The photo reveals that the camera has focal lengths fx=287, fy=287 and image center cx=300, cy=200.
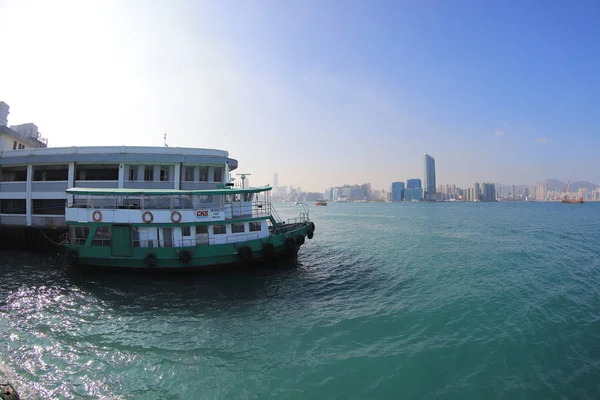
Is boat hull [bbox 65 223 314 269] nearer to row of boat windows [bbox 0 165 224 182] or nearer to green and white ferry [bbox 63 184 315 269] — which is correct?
green and white ferry [bbox 63 184 315 269]

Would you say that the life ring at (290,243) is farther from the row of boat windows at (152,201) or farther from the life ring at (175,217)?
the life ring at (175,217)

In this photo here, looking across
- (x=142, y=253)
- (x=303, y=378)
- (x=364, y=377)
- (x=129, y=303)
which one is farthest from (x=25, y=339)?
(x=364, y=377)

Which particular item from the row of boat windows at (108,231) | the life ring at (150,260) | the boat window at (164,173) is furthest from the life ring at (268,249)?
the boat window at (164,173)

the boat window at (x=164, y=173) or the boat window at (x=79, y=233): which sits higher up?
the boat window at (x=164, y=173)

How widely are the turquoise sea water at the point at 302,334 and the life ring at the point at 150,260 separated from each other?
3.04 ft

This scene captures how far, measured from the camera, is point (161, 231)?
1672 centimetres

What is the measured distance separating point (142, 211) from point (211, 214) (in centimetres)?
390

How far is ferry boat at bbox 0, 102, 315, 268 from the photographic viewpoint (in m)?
16.4

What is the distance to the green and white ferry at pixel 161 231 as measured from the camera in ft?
53.5

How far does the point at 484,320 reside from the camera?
1131 centimetres

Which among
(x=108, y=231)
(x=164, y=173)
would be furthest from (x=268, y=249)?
(x=164, y=173)

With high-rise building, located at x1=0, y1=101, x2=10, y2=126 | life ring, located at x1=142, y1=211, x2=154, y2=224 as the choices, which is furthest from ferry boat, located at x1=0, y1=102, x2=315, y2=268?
high-rise building, located at x1=0, y1=101, x2=10, y2=126

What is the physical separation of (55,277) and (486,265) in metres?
27.3

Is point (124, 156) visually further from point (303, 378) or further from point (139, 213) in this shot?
point (303, 378)
